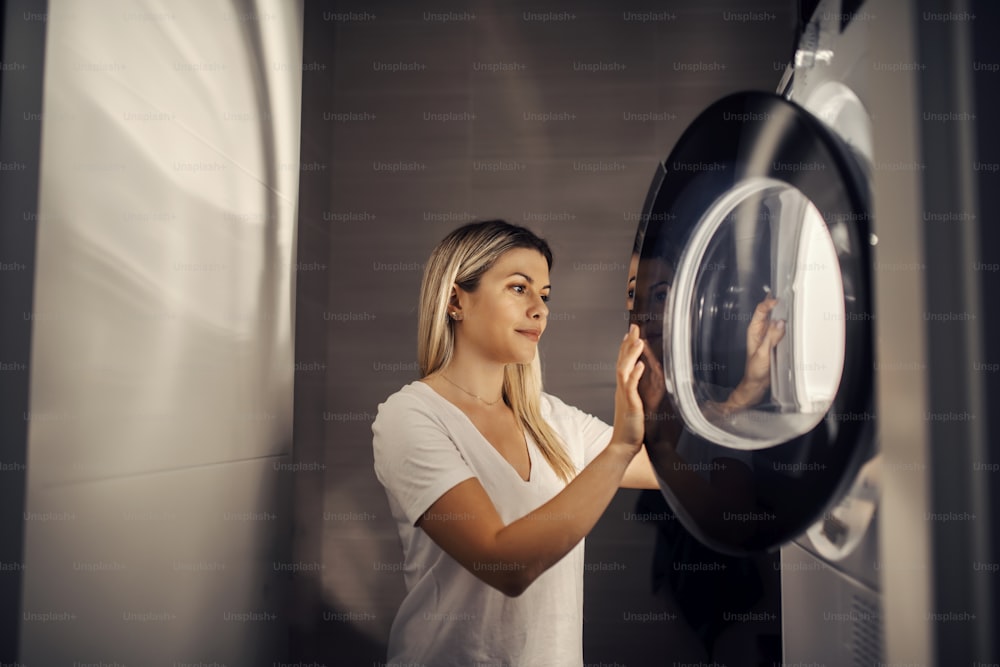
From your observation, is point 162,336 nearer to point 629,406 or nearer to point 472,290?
point 472,290

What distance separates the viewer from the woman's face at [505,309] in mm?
1252

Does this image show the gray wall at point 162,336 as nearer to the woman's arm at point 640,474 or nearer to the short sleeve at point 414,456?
the short sleeve at point 414,456

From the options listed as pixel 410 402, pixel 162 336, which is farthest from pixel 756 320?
pixel 162 336

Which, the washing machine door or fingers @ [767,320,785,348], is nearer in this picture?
the washing machine door

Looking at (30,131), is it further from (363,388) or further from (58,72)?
(363,388)

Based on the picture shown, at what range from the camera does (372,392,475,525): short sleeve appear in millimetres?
1040

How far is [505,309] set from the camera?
126 centimetres

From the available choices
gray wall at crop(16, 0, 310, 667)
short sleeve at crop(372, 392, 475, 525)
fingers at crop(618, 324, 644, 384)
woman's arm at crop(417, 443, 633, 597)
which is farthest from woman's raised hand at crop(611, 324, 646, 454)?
gray wall at crop(16, 0, 310, 667)

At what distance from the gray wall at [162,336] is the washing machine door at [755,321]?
0.87 m

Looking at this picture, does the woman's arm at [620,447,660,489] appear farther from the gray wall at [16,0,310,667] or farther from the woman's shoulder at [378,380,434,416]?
the gray wall at [16,0,310,667]

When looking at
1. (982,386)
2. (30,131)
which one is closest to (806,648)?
(982,386)

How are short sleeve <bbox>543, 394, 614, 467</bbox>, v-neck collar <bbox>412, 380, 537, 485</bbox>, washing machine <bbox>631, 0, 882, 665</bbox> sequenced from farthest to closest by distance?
1. short sleeve <bbox>543, 394, 614, 467</bbox>
2. v-neck collar <bbox>412, 380, 537, 485</bbox>
3. washing machine <bbox>631, 0, 882, 665</bbox>

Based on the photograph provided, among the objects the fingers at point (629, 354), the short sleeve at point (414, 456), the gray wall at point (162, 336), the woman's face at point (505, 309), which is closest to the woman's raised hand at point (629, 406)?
the fingers at point (629, 354)

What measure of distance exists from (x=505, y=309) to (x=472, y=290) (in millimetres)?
81
